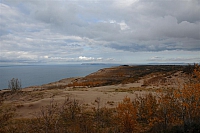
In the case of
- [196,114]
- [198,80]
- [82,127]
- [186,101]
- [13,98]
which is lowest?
[13,98]

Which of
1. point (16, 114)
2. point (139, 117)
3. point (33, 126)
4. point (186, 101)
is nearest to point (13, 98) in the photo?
point (16, 114)

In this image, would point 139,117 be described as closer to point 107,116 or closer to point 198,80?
point 107,116

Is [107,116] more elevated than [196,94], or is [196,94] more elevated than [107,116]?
[196,94]

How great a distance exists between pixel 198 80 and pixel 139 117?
462 cm

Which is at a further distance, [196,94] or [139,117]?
[139,117]

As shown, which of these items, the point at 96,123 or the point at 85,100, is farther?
the point at 85,100

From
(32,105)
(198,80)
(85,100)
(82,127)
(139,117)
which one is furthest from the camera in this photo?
(85,100)

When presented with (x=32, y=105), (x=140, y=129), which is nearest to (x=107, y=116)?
(x=140, y=129)

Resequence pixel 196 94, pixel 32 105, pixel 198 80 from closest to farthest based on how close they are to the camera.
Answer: pixel 196 94 → pixel 198 80 → pixel 32 105

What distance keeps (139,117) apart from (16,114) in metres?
10.7

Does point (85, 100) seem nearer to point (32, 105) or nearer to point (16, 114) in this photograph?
point (32, 105)

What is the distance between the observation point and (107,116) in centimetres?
1220

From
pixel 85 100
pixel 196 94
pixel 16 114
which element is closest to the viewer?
pixel 196 94

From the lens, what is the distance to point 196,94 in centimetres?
789
